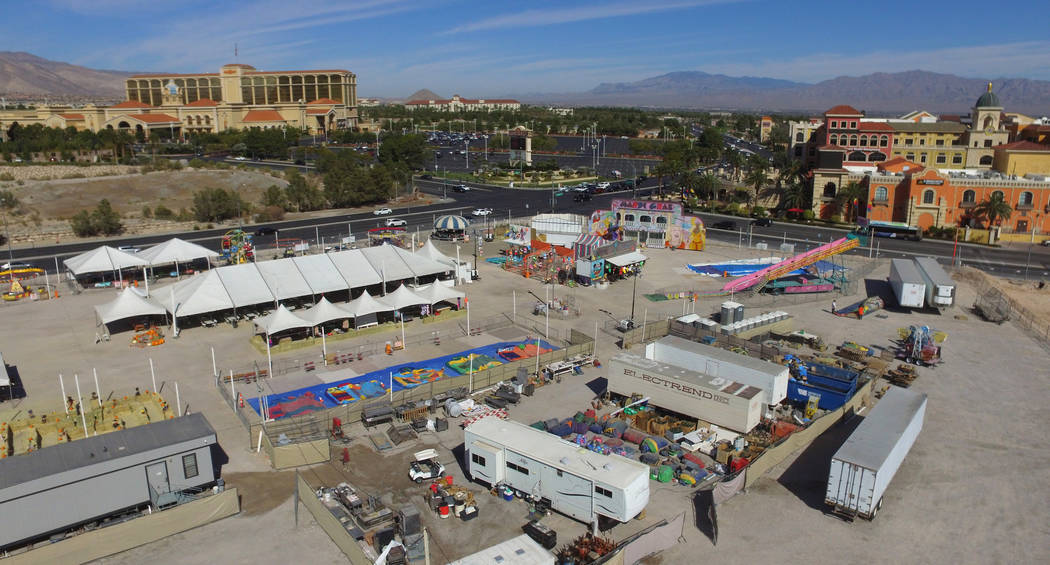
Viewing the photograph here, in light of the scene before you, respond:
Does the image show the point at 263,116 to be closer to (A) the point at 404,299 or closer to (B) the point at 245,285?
(B) the point at 245,285

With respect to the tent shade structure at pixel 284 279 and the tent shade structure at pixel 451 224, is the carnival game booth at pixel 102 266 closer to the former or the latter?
the tent shade structure at pixel 284 279

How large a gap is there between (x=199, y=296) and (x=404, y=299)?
10.3 meters

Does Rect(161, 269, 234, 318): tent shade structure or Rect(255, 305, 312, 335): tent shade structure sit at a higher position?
Rect(161, 269, 234, 318): tent shade structure

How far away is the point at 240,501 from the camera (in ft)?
66.4

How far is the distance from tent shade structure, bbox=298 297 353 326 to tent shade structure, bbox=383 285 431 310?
8.29 feet

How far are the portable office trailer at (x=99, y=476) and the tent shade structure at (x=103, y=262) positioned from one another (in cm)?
2665

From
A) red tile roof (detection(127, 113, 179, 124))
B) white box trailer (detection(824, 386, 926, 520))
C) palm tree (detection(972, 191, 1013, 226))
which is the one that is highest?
red tile roof (detection(127, 113, 179, 124))

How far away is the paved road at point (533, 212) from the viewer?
5397 cm

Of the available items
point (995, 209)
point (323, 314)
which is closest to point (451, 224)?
point (323, 314)

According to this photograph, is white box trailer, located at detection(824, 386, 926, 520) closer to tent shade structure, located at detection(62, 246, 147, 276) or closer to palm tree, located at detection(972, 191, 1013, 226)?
tent shade structure, located at detection(62, 246, 147, 276)

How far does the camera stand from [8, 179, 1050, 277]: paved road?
177 feet

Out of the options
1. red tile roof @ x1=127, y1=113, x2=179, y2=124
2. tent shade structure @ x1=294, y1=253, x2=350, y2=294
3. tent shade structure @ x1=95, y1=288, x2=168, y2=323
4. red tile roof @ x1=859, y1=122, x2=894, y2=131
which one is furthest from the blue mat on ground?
red tile roof @ x1=127, y1=113, x2=179, y2=124

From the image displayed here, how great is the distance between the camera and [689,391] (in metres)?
24.8

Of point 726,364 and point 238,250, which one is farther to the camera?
point 238,250
